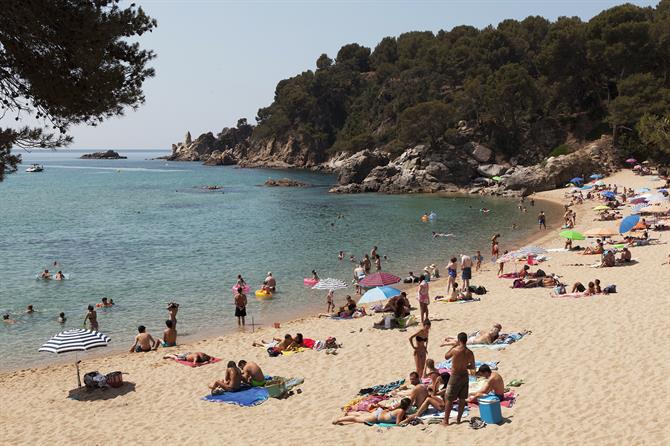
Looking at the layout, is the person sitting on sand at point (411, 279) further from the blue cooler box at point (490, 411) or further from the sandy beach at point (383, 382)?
the blue cooler box at point (490, 411)

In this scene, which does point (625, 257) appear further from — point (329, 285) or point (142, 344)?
point (142, 344)

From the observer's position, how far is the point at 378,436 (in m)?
9.85

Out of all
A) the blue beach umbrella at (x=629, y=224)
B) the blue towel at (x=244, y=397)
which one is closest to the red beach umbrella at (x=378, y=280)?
the blue towel at (x=244, y=397)

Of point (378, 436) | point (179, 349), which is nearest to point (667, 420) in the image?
point (378, 436)

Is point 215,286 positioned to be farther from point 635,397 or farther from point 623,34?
point 623,34

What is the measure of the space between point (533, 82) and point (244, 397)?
231ft

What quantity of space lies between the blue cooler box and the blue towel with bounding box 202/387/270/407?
472 cm

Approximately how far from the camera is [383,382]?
12.7 meters

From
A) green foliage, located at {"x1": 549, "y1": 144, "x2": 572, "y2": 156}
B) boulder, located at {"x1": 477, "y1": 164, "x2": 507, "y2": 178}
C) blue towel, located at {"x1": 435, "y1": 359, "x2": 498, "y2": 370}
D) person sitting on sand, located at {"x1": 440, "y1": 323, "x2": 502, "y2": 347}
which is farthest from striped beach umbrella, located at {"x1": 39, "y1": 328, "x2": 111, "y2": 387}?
green foliage, located at {"x1": 549, "y1": 144, "x2": 572, "y2": 156}

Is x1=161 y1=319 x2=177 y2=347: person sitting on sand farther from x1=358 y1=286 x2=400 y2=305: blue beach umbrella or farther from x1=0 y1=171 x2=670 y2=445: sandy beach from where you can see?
x1=358 y1=286 x2=400 y2=305: blue beach umbrella

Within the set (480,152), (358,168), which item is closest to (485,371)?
(480,152)

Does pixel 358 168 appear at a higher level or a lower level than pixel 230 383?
higher

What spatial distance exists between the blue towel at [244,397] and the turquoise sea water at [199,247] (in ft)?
25.0

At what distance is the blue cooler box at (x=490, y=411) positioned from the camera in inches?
385
